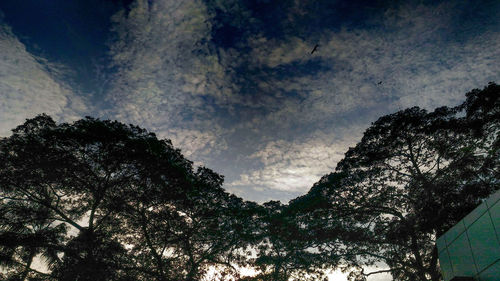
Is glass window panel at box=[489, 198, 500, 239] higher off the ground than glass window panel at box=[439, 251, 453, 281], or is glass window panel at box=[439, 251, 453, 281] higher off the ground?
glass window panel at box=[489, 198, 500, 239]

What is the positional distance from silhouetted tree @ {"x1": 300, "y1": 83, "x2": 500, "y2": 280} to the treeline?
59 millimetres

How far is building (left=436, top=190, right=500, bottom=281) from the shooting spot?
5820 millimetres

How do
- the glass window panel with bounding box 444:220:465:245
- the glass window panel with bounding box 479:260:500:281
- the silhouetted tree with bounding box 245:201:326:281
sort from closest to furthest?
the glass window panel with bounding box 479:260:500:281 < the glass window panel with bounding box 444:220:465:245 < the silhouetted tree with bounding box 245:201:326:281

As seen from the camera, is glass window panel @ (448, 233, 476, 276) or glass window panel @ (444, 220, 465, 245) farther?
glass window panel @ (444, 220, 465, 245)

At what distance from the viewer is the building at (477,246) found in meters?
5.82

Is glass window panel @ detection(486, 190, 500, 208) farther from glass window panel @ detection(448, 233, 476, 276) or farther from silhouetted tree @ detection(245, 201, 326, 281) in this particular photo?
silhouetted tree @ detection(245, 201, 326, 281)

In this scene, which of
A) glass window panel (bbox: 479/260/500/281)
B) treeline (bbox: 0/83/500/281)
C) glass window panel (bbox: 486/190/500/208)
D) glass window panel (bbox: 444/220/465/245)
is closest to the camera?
glass window panel (bbox: 479/260/500/281)

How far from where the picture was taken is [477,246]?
6512 mm

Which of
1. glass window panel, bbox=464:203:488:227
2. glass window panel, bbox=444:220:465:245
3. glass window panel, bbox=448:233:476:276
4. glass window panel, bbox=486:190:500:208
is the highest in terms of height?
glass window panel, bbox=486:190:500:208

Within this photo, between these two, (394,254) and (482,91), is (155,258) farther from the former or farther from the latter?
(482,91)

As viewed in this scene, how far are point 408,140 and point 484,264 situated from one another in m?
8.28

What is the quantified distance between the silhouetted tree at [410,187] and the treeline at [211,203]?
2.3 inches

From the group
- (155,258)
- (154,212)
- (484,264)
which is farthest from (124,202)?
(484,264)

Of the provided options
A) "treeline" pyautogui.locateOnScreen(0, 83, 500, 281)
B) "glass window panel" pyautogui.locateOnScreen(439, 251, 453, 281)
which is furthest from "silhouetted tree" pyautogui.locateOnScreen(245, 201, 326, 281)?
"glass window panel" pyautogui.locateOnScreen(439, 251, 453, 281)
